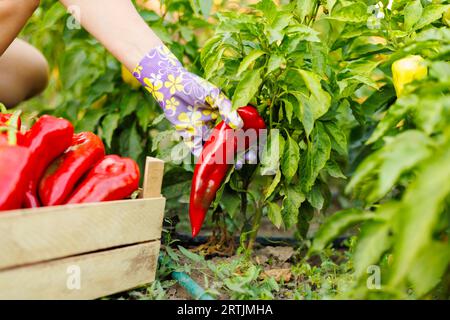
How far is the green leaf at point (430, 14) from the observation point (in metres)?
1.46

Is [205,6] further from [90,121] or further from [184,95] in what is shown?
[90,121]

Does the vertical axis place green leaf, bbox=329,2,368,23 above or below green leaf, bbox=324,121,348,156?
above

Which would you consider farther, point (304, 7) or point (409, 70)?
point (304, 7)

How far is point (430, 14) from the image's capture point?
1.48 meters

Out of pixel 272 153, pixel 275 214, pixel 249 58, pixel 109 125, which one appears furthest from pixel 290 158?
pixel 109 125

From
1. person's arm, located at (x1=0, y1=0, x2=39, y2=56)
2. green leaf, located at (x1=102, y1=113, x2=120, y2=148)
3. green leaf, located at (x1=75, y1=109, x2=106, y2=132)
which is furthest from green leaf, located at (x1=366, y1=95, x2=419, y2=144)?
green leaf, located at (x1=75, y1=109, x2=106, y2=132)

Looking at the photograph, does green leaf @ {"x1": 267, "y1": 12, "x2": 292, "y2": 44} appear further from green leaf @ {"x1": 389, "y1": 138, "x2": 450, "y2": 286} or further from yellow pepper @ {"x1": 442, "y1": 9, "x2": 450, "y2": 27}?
green leaf @ {"x1": 389, "y1": 138, "x2": 450, "y2": 286}

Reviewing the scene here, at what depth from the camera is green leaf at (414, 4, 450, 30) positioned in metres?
1.46

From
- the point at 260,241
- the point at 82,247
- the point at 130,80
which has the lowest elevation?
the point at 260,241

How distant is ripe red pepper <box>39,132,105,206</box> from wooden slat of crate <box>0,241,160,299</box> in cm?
19

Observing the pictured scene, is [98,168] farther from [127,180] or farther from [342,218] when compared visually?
[342,218]

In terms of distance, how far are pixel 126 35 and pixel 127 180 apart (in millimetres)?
390

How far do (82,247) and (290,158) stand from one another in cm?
58
